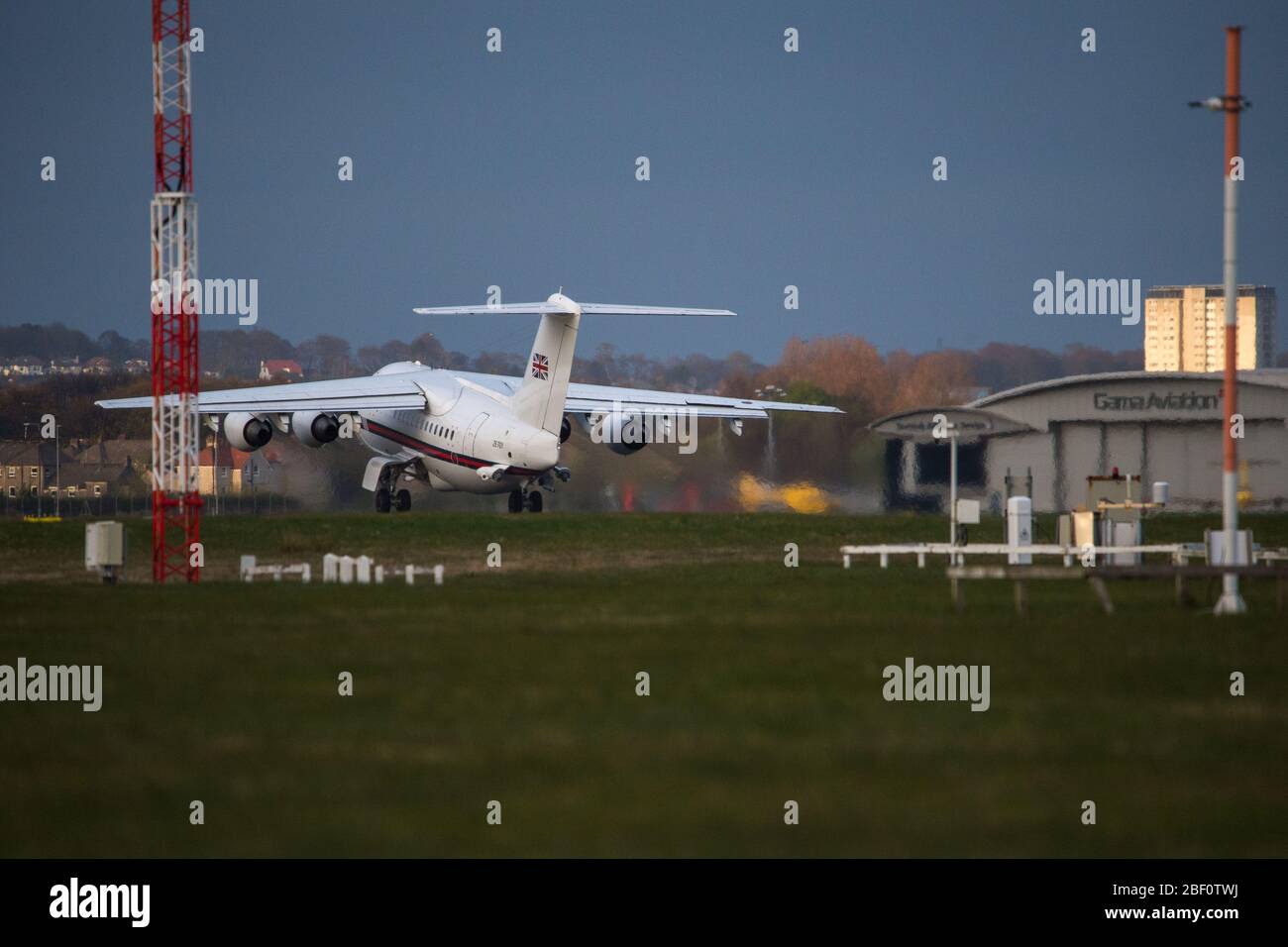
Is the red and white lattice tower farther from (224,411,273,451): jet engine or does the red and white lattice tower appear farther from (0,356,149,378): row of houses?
(0,356,149,378): row of houses

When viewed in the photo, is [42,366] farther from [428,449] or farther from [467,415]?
[467,415]

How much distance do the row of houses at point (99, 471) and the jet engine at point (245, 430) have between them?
2.17 metres

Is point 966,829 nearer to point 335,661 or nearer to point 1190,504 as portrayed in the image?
point 335,661

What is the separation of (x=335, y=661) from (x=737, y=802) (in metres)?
7.02

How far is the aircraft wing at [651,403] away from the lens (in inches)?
2234

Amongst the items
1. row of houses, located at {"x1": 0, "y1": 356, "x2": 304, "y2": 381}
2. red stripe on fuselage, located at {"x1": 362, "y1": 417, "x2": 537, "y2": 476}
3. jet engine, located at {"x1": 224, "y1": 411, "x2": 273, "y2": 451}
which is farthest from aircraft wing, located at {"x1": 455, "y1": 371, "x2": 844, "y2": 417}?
row of houses, located at {"x1": 0, "y1": 356, "x2": 304, "y2": 381}

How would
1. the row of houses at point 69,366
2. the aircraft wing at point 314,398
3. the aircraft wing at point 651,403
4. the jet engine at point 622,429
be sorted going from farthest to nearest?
the row of houses at point 69,366, the jet engine at point 622,429, the aircraft wing at point 651,403, the aircraft wing at point 314,398

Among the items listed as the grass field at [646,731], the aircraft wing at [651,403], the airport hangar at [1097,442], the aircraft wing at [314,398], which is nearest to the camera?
the grass field at [646,731]

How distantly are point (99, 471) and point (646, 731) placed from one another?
59.4 meters

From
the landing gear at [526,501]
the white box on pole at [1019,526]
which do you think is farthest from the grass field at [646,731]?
the landing gear at [526,501]

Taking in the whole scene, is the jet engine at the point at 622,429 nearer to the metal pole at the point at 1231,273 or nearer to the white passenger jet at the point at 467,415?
the white passenger jet at the point at 467,415

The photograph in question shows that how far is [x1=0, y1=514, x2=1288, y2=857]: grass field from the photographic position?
31.7ft

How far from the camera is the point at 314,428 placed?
57344mm
